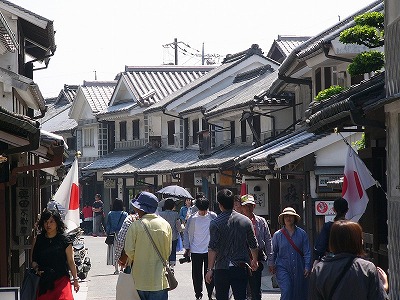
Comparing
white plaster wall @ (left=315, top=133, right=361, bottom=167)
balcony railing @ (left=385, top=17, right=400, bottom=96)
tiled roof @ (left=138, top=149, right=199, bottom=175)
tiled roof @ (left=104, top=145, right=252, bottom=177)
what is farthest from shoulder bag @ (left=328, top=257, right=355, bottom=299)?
tiled roof @ (left=138, top=149, right=199, bottom=175)

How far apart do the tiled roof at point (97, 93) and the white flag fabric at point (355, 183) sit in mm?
47071

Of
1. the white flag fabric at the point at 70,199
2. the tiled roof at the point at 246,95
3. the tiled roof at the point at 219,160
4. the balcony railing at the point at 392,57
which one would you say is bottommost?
the white flag fabric at the point at 70,199

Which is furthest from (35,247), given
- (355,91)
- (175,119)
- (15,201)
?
(175,119)

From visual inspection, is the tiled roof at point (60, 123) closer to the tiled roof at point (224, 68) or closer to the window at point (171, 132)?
the window at point (171, 132)

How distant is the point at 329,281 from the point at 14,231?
38.7 feet

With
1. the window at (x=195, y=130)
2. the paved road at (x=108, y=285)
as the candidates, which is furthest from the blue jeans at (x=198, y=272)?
the window at (x=195, y=130)

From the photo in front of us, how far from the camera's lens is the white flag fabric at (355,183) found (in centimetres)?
1290

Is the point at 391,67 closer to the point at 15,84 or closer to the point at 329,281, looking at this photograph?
the point at 329,281

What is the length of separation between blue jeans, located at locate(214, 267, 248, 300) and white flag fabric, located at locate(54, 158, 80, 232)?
3806 mm

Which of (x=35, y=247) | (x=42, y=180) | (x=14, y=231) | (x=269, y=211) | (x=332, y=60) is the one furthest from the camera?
(x=269, y=211)

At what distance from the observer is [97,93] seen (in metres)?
62.4

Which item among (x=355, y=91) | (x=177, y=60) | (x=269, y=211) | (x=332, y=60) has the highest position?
(x=177, y=60)

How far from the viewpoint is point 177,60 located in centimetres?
7631

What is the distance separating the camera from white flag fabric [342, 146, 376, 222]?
12.9 m
